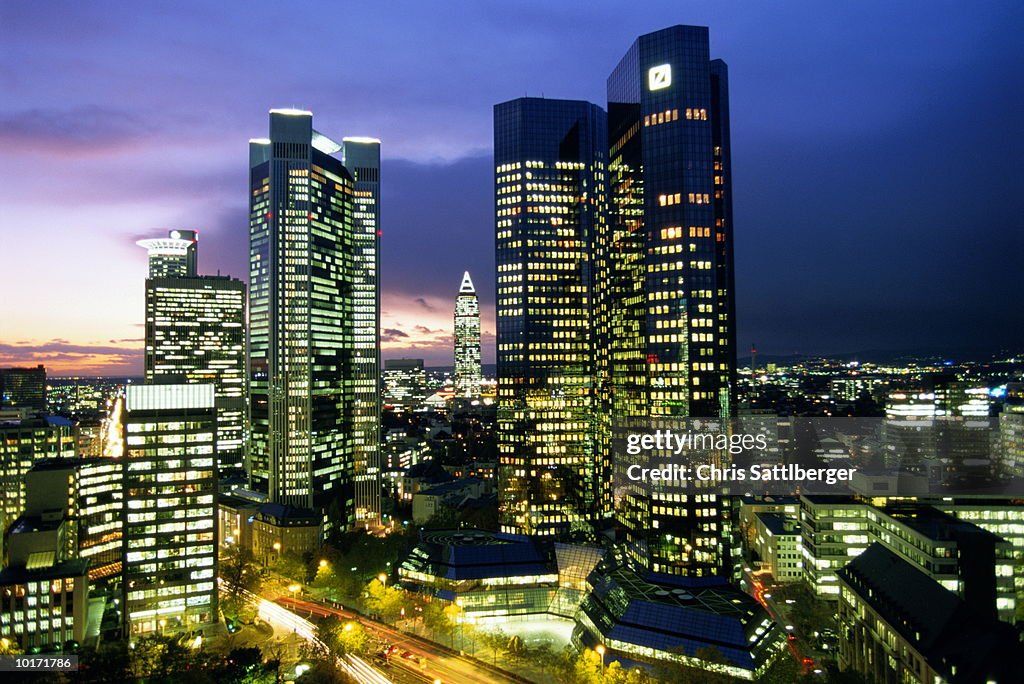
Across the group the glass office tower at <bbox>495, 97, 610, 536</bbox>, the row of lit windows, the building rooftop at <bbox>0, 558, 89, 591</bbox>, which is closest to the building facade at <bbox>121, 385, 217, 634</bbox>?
the building rooftop at <bbox>0, 558, 89, 591</bbox>

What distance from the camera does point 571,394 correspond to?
143875 mm

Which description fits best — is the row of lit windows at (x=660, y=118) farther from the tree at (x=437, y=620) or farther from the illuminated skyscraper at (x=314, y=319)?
the illuminated skyscraper at (x=314, y=319)

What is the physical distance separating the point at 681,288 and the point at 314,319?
89.6 metres

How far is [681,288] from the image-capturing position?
101m

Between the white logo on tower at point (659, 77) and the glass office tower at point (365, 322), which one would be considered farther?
the glass office tower at point (365, 322)

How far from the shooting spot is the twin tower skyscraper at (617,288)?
330 feet

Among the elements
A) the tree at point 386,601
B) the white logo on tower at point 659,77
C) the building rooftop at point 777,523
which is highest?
the white logo on tower at point 659,77

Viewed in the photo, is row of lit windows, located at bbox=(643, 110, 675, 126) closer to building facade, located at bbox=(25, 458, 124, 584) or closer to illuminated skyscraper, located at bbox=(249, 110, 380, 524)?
illuminated skyscraper, located at bbox=(249, 110, 380, 524)

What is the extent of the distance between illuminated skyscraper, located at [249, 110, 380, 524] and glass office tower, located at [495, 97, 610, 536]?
40186 millimetres

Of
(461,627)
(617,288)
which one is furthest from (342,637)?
(617,288)

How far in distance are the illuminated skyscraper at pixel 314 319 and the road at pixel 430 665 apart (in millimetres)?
66786

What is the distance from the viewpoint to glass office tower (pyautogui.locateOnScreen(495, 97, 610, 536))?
14075cm

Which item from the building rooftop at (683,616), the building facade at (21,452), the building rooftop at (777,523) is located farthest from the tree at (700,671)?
the building facade at (21,452)

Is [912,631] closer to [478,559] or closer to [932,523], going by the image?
[932,523]
